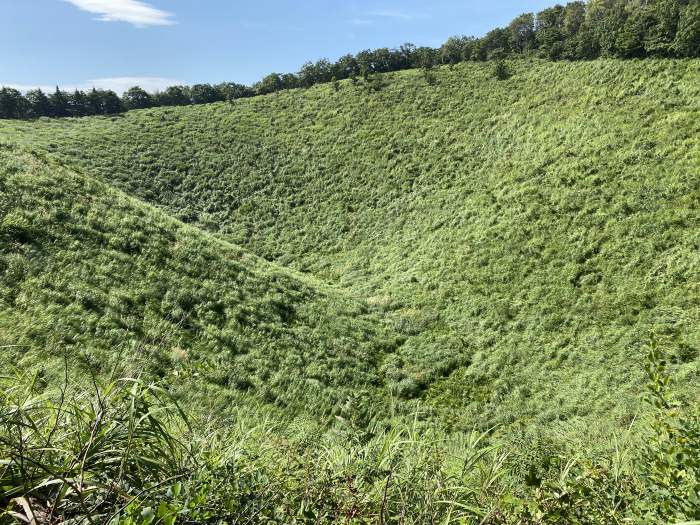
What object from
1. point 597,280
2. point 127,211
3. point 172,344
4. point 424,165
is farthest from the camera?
point 424,165

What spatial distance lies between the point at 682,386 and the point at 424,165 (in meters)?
24.7

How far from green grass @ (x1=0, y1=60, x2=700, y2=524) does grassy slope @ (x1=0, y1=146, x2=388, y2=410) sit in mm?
88

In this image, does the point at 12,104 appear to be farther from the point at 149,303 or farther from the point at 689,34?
the point at 689,34

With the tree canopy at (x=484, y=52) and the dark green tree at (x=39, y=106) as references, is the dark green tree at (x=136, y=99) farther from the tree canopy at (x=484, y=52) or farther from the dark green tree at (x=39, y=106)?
the dark green tree at (x=39, y=106)

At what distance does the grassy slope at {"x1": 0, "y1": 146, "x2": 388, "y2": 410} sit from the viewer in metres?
10.1

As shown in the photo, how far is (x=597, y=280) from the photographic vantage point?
1619 cm

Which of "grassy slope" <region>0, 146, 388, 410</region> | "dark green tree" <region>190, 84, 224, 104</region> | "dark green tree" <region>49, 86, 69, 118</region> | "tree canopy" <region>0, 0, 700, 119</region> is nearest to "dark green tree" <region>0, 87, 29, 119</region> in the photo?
"tree canopy" <region>0, 0, 700, 119</region>

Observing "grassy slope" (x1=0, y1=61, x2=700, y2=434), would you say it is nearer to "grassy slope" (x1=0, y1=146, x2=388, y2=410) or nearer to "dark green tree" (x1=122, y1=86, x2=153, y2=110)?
"grassy slope" (x1=0, y1=146, x2=388, y2=410)

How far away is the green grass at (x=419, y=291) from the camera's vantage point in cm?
372

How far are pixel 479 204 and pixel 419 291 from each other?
27.6ft

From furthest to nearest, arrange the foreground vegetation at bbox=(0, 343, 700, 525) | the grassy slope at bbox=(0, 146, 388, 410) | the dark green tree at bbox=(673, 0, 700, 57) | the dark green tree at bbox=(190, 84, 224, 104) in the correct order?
the dark green tree at bbox=(190, 84, 224, 104) < the dark green tree at bbox=(673, 0, 700, 57) < the grassy slope at bbox=(0, 146, 388, 410) < the foreground vegetation at bbox=(0, 343, 700, 525)

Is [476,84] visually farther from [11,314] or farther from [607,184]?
[11,314]

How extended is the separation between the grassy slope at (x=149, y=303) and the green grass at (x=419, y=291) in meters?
0.09

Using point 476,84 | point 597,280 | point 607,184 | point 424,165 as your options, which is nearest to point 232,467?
point 597,280
